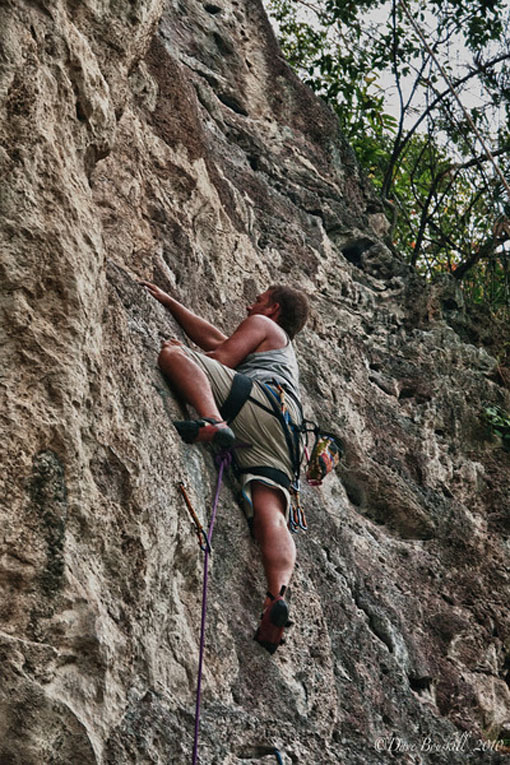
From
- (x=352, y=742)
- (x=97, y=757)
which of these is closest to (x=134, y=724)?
(x=97, y=757)

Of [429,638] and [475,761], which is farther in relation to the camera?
[429,638]

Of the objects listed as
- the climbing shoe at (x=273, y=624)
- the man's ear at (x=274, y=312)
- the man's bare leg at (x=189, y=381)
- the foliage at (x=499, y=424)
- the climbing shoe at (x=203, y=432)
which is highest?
the foliage at (x=499, y=424)

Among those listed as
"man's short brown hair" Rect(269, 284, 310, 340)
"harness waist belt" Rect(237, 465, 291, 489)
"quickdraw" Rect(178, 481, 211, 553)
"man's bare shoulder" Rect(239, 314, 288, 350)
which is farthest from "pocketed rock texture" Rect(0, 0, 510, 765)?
"man's short brown hair" Rect(269, 284, 310, 340)

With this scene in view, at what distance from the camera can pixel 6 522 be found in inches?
132

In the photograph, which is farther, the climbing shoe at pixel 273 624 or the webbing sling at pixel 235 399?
the webbing sling at pixel 235 399

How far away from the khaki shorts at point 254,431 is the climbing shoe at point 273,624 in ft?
2.21

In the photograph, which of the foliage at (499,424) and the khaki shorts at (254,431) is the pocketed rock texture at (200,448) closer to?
the foliage at (499,424)

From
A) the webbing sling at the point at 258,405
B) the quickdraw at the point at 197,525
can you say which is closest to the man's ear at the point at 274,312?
the webbing sling at the point at 258,405

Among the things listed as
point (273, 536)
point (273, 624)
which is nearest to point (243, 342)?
point (273, 536)

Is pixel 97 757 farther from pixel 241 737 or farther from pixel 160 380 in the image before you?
pixel 160 380

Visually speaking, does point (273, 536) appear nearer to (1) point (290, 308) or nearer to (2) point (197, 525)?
(2) point (197, 525)

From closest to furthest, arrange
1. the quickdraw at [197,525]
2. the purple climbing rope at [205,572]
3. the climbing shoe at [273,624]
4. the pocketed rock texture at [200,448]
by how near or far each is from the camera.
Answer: the pocketed rock texture at [200,448] < the purple climbing rope at [205,572] < the quickdraw at [197,525] < the climbing shoe at [273,624]

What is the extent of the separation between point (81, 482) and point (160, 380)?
4.01 ft

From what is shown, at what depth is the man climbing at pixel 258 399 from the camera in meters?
4.78
